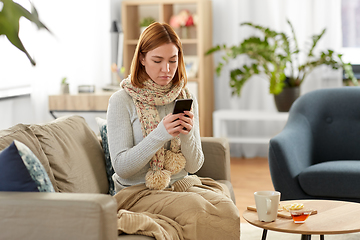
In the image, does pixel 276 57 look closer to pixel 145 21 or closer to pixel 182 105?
pixel 145 21

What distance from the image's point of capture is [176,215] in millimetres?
1681

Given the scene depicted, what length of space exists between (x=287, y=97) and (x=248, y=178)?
A: 2.77 feet

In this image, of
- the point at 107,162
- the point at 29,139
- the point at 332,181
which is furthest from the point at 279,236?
the point at 29,139

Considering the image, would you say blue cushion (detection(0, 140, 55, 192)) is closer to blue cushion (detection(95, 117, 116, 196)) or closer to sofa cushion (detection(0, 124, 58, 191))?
sofa cushion (detection(0, 124, 58, 191))

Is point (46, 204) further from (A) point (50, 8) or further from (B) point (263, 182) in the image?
(B) point (263, 182)

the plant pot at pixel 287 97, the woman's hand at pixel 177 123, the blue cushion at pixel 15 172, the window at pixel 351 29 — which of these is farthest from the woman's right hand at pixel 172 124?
the window at pixel 351 29

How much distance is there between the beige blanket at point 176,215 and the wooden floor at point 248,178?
4.79ft

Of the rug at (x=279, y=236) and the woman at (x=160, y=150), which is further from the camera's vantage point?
the rug at (x=279, y=236)

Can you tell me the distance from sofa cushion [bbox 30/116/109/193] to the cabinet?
2503mm

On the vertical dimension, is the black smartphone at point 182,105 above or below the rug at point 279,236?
above

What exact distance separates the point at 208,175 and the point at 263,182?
167cm

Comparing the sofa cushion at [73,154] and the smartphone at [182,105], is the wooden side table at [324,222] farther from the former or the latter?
the sofa cushion at [73,154]

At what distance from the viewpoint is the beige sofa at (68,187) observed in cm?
127

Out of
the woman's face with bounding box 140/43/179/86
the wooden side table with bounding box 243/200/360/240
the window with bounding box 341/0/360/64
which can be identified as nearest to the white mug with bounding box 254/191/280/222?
the wooden side table with bounding box 243/200/360/240
